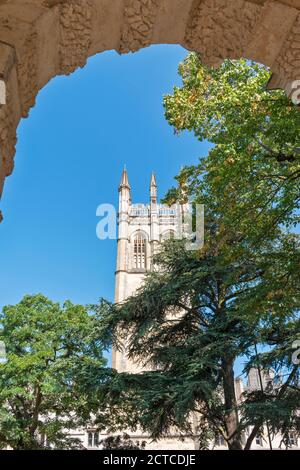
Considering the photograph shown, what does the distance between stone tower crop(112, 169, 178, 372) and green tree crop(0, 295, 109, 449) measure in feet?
79.3

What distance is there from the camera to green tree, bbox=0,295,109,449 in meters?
15.4

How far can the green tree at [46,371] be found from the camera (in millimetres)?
15422

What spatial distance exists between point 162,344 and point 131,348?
4.13 feet

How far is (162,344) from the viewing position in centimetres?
1588

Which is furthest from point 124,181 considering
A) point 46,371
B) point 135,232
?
point 46,371

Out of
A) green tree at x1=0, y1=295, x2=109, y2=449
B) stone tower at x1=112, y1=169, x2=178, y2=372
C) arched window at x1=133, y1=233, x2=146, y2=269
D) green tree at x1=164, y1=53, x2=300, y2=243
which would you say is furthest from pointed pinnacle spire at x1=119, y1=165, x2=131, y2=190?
green tree at x1=164, y1=53, x2=300, y2=243

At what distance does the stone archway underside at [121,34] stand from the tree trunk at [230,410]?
11.5 metres

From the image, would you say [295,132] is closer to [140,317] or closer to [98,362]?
[140,317]

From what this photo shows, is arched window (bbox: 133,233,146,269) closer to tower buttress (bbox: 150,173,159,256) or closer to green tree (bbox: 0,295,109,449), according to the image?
tower buttress (bbox: 150,173,159,256)

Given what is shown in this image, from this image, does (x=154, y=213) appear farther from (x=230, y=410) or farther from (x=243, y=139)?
(x=243, y=139)

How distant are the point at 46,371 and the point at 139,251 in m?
32.1

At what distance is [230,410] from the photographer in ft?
41.4

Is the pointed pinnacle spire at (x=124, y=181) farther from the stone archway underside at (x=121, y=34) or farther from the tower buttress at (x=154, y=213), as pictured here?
the stone archway underside at (x=121, y=34)
